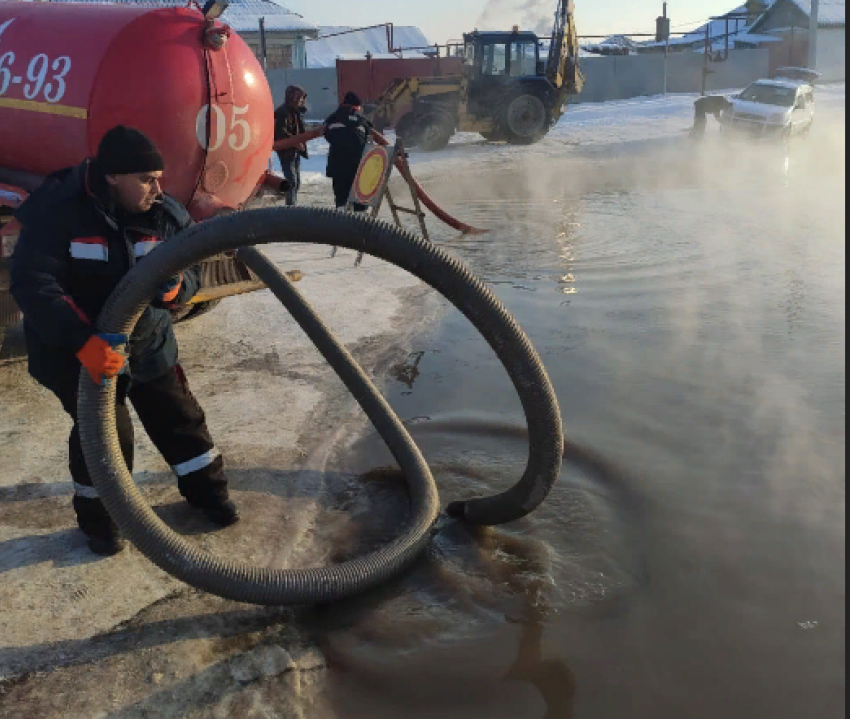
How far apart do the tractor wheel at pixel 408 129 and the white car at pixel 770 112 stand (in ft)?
24.4

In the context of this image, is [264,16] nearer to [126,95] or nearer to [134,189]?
[126,95]

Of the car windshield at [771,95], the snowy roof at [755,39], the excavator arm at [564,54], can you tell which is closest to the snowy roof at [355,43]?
the snowy roof at [755,39]

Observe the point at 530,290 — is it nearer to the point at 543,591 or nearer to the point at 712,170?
the point at 543,591

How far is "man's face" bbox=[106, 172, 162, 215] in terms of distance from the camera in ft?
9.64

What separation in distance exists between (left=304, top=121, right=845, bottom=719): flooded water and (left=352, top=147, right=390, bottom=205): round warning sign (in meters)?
1.23

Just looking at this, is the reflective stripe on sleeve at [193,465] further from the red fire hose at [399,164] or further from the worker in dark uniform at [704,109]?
the worker in dark uniform at [704,109]

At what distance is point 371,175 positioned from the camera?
298 inches

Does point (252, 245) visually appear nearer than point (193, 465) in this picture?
Yes

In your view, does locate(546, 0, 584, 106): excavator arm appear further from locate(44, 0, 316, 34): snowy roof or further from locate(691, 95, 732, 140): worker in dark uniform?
locate(44, 0, 316, 34): snowy roof

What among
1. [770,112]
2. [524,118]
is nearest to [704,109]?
[770,112]

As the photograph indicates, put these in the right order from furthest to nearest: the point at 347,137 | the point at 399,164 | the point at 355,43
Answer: the point at 355,43, the point at 347,137, the point at 399,164

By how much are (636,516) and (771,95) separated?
1845 cm

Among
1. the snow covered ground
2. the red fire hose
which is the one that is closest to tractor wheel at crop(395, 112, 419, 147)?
the snow covered ground

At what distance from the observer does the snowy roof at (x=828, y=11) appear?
4478cm
